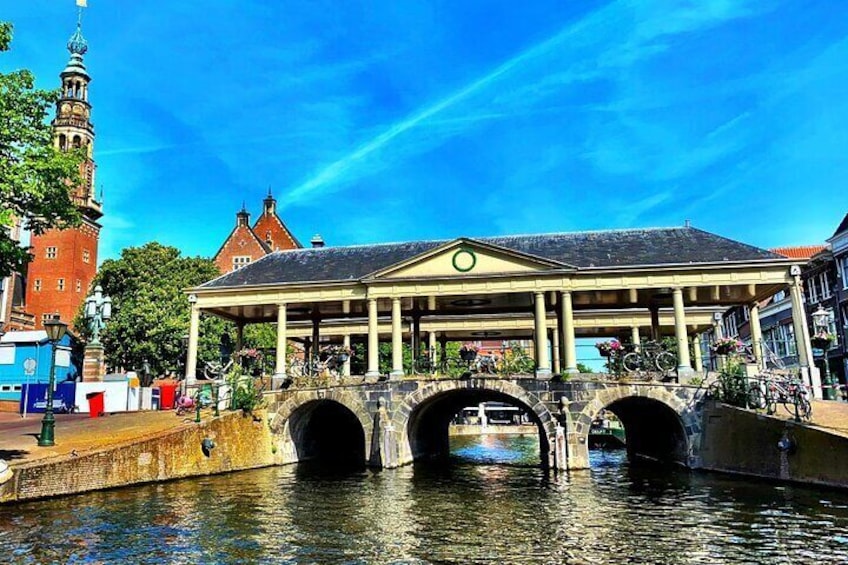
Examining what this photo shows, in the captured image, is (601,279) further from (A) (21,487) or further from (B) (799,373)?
(A) (21,487)

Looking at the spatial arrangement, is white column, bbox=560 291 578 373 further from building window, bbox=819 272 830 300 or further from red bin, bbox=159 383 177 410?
building window, bbox=819 272 830 300

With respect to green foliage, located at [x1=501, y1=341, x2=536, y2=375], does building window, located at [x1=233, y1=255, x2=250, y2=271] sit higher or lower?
higher

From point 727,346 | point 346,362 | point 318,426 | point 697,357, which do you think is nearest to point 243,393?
point 318,426

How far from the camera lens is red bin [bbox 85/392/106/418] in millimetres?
30406

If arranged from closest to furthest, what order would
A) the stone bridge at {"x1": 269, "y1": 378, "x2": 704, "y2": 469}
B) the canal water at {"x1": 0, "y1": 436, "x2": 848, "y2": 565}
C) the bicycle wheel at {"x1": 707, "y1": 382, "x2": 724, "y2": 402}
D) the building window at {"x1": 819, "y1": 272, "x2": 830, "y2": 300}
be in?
1. the canal water at {"x1": 0, "y1": 436, "x2": 848, "y2": 565}
2. the bicycle wheel at {"x1": 707, "y1": 382, "x2": 724, "y2": 402}
3. the stone bridge at {"x1": 269, "y1": 378, "x2": 704, "y2": 469}
4. the building window at {"x1": 819, "y1": 272, "x2": 830, "y2": 300}

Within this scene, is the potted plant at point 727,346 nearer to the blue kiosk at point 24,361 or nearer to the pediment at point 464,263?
the pediment at point 464,263

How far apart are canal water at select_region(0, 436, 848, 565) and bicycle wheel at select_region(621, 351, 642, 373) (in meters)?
5.70

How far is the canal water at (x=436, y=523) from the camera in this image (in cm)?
1205

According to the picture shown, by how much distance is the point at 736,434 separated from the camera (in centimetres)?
2314

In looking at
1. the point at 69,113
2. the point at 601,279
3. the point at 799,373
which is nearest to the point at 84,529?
the point at 601,279

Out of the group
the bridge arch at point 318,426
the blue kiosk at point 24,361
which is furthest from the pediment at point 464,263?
the blue kiosk at point 24,361

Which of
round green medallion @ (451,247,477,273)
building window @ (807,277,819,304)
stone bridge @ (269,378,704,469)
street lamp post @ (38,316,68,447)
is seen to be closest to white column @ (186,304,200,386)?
stone bridge @ (269,378,704,469)

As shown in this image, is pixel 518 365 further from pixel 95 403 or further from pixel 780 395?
pixel 95 403

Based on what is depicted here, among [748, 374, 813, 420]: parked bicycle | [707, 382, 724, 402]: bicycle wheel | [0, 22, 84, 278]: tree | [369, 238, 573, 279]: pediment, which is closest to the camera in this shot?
[0, 22, 84, 278]: tree
